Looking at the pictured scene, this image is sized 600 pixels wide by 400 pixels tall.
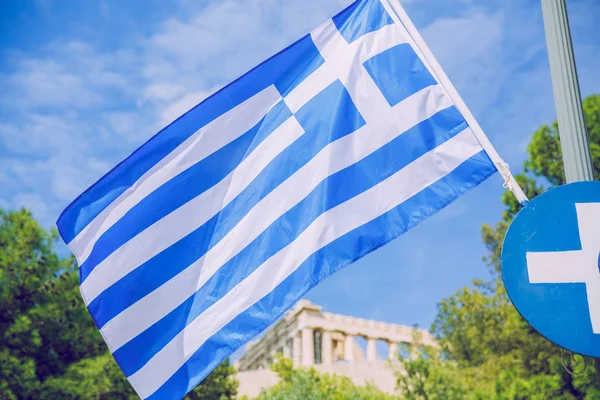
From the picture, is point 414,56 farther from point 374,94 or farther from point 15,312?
point 15,312

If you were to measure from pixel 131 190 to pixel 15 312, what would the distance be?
1759cm

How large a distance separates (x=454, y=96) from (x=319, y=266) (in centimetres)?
134

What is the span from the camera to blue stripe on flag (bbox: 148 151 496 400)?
445 cm

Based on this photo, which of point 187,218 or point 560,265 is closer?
point 560,265

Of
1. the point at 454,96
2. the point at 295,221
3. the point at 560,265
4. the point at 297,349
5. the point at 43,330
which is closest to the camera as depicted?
the point at 560,265

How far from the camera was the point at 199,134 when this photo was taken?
506cm

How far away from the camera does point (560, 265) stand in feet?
10.4

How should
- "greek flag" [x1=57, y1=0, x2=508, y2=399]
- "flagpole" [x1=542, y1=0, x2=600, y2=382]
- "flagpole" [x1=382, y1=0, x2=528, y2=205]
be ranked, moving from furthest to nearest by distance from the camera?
"greek flag" [x1=57, y1=0, x2=508, y2=399] → "flagpole" [x1=382, y1=0, x2=528, y2=205] → "flagpole" [x1=542, y1=0, x2=600, y2=382]

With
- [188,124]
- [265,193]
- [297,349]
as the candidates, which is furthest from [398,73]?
[297,349]

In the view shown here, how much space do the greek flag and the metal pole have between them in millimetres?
843

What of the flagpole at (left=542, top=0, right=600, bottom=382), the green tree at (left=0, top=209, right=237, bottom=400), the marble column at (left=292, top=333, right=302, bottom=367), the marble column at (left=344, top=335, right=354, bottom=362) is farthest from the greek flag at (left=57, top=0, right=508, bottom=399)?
the marble column at (left=344, top=335, right=354, bottom=362)

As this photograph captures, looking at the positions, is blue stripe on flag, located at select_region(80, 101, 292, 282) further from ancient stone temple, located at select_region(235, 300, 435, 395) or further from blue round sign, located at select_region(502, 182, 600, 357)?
ancient stone temple, located at select_region(235, 300, 435, 395)

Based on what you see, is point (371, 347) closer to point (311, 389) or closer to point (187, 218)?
point (311, 389)

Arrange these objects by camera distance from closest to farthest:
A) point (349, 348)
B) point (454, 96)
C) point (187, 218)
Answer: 1. point (454, 96)
2. point (187, 218)
3. point (349, 348)
